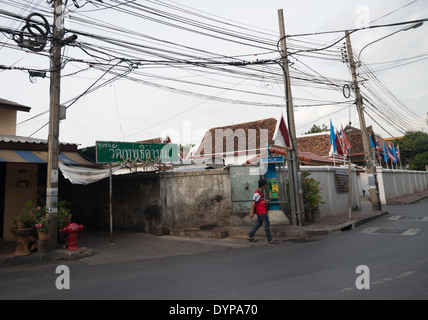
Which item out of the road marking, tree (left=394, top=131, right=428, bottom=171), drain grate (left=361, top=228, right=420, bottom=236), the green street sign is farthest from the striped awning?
tree (left=394, top=131, right=428, bottom=171)

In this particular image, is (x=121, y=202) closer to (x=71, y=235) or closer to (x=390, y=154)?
(x=71, y=235)

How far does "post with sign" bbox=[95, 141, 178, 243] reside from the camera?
35.9 feet

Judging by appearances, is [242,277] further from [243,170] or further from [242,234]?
[243,170]

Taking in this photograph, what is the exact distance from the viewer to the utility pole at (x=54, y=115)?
9227 millimetres

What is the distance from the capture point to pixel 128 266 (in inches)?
288

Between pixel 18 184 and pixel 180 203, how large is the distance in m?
6.34

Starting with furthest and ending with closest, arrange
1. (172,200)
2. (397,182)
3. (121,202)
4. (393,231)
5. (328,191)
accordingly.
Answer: (397,182), (328,191), (121,202), (172,200), (393,231)

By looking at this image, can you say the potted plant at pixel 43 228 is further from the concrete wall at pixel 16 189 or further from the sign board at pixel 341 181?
the sign board at pixel 341 181

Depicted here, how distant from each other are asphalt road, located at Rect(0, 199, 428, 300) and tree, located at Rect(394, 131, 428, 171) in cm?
→ 4415

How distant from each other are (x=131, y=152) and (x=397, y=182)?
2664 centimetres

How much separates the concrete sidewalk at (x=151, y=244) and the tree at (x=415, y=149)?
40.3 meters

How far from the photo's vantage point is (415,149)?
46750 mm

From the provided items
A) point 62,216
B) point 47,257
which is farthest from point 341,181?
point 47,257

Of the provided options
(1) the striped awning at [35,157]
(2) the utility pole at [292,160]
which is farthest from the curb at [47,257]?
(2) the utility pole at [292,160]
